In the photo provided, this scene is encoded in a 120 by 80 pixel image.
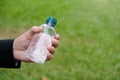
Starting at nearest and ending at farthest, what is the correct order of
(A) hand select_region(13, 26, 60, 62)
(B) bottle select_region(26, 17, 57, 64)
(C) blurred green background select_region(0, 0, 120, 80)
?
(B) bottle select_region(26, 17, 57, 64) → (A) hand select_region(13, 26, 60, 62) → (C) blurred green background select_region(0, 0, 120, 80)

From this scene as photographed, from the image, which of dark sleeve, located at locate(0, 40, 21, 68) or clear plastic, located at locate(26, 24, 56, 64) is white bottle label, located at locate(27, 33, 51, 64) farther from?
dark sleeve, located at locate(0, 40, 21, 68)

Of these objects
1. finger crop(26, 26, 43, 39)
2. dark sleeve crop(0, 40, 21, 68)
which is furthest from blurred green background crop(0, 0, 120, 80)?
finger crop(26, 26, 43, 39)

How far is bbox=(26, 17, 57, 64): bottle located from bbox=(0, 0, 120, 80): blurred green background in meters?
1.78

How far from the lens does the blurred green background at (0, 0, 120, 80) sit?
15.8 feet

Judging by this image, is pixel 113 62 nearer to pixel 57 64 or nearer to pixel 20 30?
pixel 57 64

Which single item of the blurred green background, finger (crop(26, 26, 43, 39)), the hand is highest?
finger (crop(26, 26, 43, 39))

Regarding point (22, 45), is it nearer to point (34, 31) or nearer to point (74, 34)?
point (34, 31)

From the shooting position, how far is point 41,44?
2.75 m

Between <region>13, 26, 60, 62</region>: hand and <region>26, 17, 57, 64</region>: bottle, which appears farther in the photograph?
<region>13, 26, 60, 62</region>: hand

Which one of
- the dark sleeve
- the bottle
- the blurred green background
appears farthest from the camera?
the blurred green background

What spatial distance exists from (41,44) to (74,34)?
11.3 ft

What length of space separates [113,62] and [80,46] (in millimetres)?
691

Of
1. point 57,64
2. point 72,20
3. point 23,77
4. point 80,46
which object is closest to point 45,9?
point 72,20

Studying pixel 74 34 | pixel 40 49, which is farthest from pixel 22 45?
pixel 74 34
